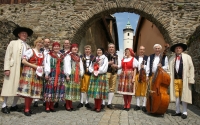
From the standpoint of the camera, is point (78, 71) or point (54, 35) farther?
point (54, 35)

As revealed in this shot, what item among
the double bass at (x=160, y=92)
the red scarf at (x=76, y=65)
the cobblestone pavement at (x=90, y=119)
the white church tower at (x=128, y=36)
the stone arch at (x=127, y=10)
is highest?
the white church tower at (x=128, y=36)

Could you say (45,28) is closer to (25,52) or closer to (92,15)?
(92,15)

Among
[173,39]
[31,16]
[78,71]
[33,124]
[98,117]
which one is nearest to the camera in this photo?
[33,124]

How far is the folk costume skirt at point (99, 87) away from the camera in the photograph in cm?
482

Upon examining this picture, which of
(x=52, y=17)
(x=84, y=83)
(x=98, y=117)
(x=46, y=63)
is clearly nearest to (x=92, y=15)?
(x=52, y=17)

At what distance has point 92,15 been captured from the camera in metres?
8.95

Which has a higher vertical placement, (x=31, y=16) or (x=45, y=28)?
(x=31, y=16)

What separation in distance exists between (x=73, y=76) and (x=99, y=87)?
2.11 feet

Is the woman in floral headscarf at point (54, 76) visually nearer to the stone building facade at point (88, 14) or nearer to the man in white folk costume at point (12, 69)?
the man in white folk costume at point (12, 69)

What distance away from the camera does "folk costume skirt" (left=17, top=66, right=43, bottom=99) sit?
4.24m

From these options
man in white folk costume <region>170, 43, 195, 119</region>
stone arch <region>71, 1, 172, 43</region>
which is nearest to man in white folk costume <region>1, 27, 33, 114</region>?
man in white folk costume <region>170, 43, 195, 119</region>

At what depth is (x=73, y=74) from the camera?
4836 millimetres

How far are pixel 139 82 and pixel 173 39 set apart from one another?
12.4 feet

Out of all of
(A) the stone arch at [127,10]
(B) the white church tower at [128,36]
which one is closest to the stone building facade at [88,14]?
(A) the stone arch at [127,10]
